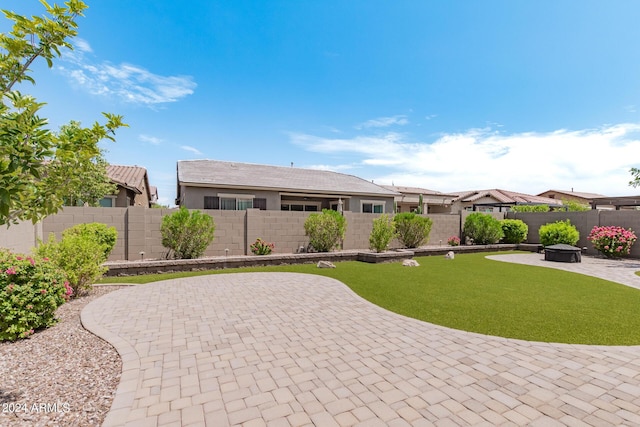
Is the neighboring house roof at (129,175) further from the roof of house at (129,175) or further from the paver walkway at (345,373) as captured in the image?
the paver walkway at (345,373)

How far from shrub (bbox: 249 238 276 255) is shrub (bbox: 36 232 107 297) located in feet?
19.2

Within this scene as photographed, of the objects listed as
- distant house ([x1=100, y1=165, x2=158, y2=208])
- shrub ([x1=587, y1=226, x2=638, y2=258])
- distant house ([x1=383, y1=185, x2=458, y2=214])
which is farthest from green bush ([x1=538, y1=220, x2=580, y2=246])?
distant house ([x1=100, y1=165, x2=158, y2=208])

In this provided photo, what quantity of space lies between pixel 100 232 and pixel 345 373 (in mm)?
9613

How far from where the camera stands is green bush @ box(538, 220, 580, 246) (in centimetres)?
1469

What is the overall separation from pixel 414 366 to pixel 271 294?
4.18 m

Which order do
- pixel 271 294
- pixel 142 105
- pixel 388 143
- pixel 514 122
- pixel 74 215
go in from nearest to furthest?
pixel 271 294 < pixel 74 215 < pixel 142 105 < pixel 514 122 < pixel 388 143

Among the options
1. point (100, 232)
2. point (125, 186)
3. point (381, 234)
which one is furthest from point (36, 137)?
point (125, 186)

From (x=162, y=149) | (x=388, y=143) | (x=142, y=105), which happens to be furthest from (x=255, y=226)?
(x=388, y=143)

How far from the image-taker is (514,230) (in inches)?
680

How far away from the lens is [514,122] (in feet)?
53.6

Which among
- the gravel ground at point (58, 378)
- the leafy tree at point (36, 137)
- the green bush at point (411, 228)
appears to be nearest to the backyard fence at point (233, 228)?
the green bush at point (411, 228)

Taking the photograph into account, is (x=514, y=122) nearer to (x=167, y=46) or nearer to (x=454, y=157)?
(x=454, y=157)

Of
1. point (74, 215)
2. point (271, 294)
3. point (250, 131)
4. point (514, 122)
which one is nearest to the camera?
point (271, 294)

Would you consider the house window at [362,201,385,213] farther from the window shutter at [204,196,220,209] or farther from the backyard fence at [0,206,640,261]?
the window shutter at [204,196,220,209]
